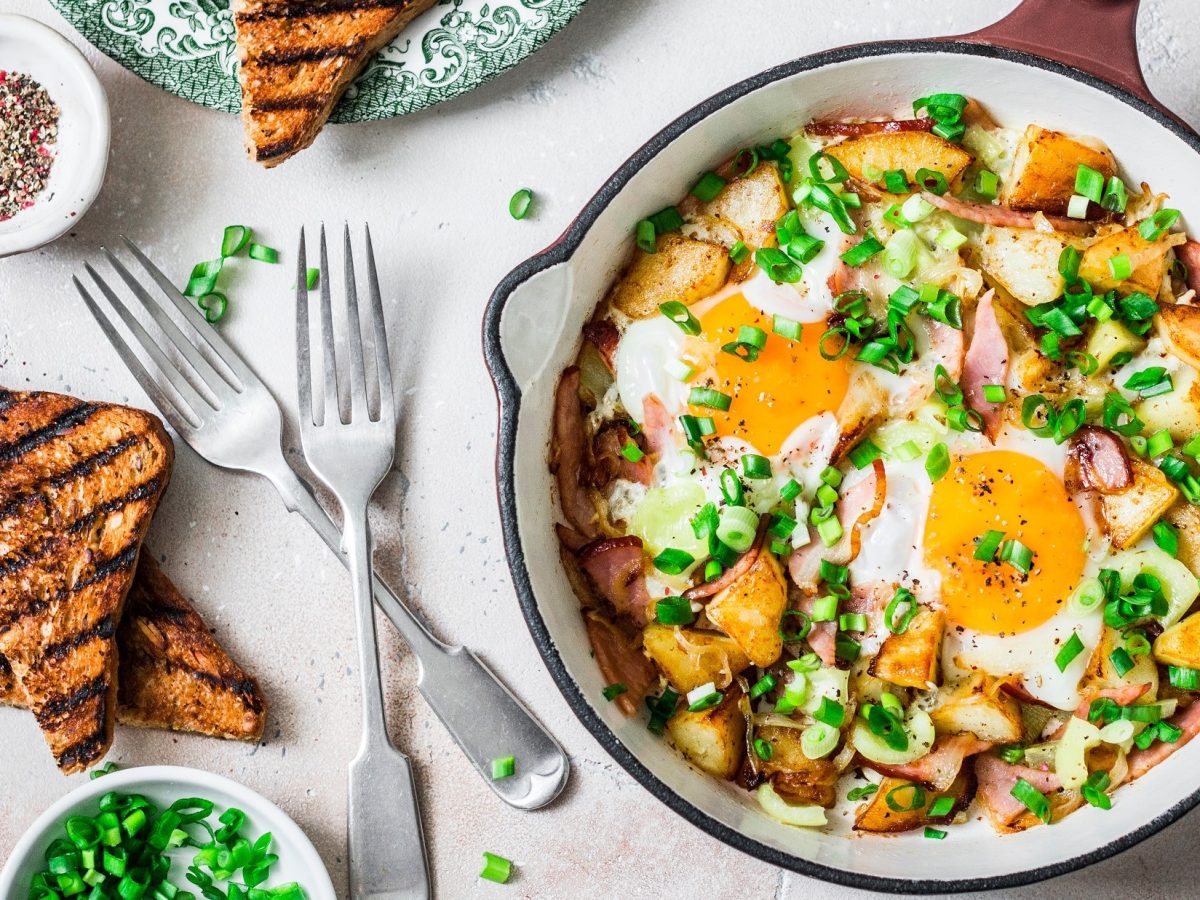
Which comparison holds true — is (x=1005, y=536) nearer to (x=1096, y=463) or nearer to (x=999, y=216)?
(x=1096, y=463)

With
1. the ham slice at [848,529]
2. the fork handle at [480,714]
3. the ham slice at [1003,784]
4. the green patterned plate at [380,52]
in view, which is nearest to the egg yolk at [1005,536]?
the ham slice at [848,529]

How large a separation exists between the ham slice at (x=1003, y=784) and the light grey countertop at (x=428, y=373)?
0.45 meters

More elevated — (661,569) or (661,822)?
(661,569)

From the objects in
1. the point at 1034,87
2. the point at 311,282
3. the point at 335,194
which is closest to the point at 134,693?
the point at 311,282

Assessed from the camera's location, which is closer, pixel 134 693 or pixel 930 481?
pixel 930 481

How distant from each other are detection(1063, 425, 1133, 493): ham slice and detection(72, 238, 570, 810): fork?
155 centimetres

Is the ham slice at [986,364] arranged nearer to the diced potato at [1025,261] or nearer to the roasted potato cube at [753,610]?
the diced potato at [1025,261]

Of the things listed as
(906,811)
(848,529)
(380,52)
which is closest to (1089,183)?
(848,529)

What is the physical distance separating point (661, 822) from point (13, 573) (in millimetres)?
1914

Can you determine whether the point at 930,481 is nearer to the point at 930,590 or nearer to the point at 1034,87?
the point at 930,590

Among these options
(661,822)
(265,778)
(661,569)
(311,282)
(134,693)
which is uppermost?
(311,282)

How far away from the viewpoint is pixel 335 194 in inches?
120

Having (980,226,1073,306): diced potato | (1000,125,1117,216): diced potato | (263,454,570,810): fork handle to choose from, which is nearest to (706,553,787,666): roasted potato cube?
(263,454,570,810): fork handle

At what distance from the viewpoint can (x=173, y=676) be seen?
2953 mm
